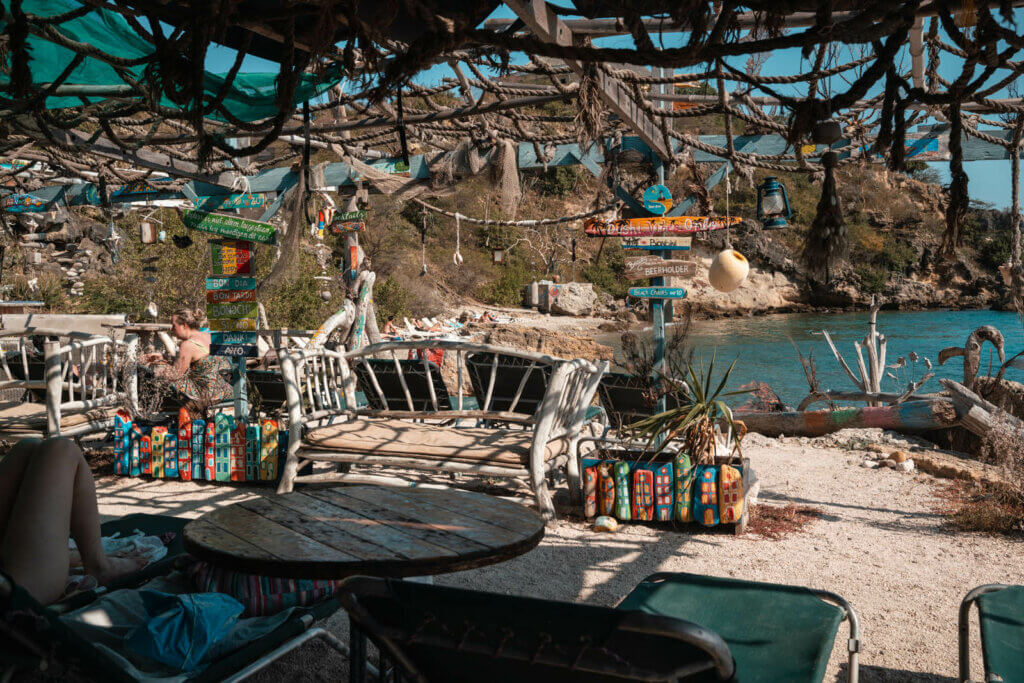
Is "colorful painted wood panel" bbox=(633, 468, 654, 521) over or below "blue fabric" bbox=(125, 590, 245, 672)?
below

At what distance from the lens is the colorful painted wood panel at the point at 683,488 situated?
13.6 ft

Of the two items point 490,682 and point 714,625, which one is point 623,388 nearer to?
point 714,625

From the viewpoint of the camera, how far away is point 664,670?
1.05 meters

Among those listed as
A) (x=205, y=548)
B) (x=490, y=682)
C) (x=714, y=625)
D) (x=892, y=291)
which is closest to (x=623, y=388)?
(x=714, y=625)

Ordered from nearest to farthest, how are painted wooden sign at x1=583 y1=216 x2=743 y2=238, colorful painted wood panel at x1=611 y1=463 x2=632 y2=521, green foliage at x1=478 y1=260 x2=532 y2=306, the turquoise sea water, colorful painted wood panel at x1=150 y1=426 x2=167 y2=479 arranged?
1. colorful painted wood panel at x1=611 y1=463 x2=632 y2=521
2. colorful painted wood panel at x1=150 y1=426 x2=167 y2=479
3. painted wooden sign at x1=583 y1=216 x2=743 y2=238
4. the turquoise sea water
5. green foliage at x1=478 y1=260 x2=532 y2=306

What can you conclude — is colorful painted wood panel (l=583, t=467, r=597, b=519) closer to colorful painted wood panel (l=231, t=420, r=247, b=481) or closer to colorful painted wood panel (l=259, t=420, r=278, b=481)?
colorful painted wood panel (l=259, t=420, r=278, b=481)

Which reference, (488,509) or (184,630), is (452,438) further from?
(184,630)

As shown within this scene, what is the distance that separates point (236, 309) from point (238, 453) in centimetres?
180

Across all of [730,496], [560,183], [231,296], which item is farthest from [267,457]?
[560,183]

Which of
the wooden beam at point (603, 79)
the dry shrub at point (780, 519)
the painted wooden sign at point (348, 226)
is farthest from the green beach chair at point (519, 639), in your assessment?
the painted wooden sign at point (348, 226)

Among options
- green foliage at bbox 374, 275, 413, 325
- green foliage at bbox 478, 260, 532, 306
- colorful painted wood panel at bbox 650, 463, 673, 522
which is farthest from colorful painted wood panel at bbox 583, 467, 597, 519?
green foliage at bbox 478, 260, 532, 306

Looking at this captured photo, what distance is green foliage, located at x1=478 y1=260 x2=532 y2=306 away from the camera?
116 feet

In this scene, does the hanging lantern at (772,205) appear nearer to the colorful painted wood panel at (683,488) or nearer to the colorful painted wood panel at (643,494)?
the colorful painted wood panel at (683,488)

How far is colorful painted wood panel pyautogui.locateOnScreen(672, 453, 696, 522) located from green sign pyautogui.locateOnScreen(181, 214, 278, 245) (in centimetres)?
398
